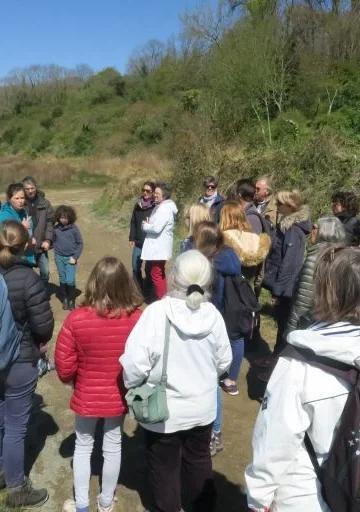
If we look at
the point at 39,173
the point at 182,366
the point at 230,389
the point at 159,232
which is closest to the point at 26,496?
Answer: the point at 182,366

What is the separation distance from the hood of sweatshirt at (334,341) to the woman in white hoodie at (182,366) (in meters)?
0.86

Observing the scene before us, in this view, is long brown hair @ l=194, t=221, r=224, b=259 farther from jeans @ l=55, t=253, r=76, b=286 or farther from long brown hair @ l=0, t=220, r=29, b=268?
jeans @ l=55, t=253, r=76, b=286

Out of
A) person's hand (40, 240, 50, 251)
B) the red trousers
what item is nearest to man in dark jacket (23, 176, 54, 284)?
person's hand (40, 240, 50, 251)

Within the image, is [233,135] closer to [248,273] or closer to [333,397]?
[248,273]

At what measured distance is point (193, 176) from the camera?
39.1ft

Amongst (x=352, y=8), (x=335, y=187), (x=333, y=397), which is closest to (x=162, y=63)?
(x=352, y=8)

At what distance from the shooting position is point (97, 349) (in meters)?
2.67

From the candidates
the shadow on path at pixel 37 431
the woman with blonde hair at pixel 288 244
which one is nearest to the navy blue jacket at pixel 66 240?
the shadow on path at pixel 37 431

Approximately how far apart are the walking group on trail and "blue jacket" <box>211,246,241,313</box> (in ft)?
0.03

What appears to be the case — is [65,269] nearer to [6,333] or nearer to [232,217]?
[232,217]

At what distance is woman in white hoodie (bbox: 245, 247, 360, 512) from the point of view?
5.04 feet

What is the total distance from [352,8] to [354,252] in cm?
2069

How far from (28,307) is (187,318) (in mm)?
1034

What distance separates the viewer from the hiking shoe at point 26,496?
3004mm
